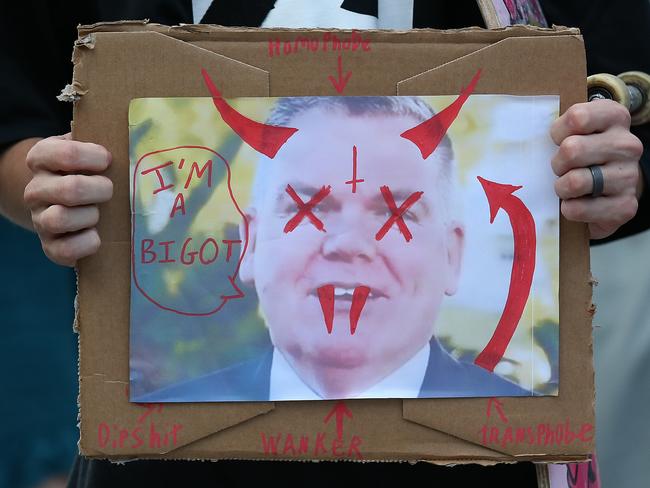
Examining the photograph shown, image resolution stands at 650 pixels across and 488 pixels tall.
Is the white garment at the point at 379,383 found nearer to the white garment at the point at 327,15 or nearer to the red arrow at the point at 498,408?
the red arrow at the point at 498,408

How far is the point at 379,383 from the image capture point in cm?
84

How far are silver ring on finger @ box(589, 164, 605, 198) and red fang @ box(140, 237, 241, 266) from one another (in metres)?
0.32

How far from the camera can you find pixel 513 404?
2.78 feet

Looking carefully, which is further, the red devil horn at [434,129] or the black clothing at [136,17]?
the black clothing at [136,17]

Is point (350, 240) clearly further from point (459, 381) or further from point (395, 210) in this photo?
point (459, 381)

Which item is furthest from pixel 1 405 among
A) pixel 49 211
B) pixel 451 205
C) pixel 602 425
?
pixel 451 205

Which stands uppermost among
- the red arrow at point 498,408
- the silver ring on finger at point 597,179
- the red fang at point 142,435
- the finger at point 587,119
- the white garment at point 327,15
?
the white garment at point 327,15

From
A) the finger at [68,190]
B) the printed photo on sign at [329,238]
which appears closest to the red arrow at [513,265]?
the printed photo on sign at [329,238]

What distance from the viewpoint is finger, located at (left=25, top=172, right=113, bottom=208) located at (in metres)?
0.80

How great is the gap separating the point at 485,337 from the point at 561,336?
0.07 metres

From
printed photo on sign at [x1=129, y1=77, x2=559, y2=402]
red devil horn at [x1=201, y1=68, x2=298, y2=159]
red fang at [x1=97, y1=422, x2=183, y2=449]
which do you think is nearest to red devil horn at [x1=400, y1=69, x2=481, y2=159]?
printed photo on sign at [x1=129, y1=77, x2=559, y2=402]

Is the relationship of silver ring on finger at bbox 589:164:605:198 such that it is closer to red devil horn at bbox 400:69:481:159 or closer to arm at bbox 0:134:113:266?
red devil horn at bbox 400:69:481:159

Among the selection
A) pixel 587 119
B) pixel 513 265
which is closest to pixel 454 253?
pixel 513 265

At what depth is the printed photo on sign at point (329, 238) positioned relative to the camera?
830mm
